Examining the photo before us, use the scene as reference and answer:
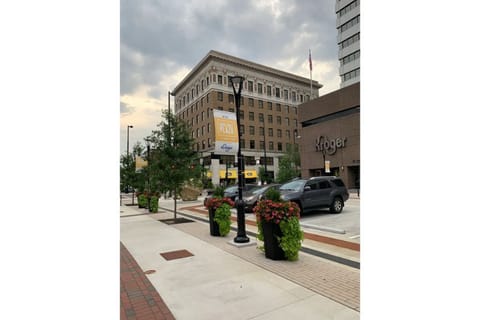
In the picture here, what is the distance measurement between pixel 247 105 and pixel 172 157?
47136mm

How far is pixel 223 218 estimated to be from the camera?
8.97m

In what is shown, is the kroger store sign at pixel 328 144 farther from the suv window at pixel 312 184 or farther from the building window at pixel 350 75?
the suv window at pixel 312 184

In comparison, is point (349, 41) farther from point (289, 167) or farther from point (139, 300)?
point (139, 300)

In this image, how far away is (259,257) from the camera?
21.0 feet

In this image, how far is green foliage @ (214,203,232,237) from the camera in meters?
8.92

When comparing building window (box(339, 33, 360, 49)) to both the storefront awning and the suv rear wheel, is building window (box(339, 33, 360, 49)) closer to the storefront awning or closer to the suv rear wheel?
the storefront awning

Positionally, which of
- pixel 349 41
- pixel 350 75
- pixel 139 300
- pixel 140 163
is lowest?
pixel 139 300

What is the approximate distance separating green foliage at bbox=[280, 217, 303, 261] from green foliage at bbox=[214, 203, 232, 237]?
325 centimetres

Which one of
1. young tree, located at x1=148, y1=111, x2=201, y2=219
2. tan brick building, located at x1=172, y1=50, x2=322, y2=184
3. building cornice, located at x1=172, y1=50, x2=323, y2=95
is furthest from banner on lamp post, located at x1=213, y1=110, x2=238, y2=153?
building cornice, located at x1=172, y1=50, x2=323, y2=95

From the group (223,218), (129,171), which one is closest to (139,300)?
(223,218)
